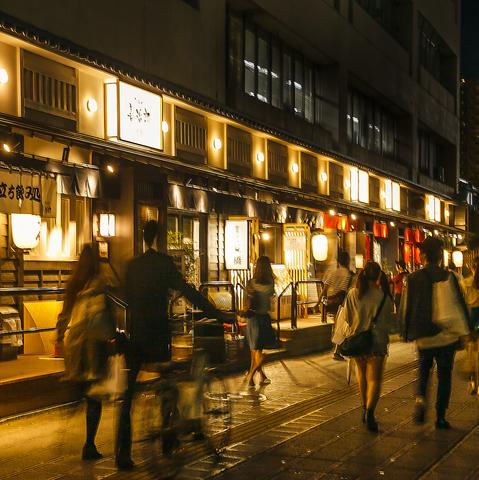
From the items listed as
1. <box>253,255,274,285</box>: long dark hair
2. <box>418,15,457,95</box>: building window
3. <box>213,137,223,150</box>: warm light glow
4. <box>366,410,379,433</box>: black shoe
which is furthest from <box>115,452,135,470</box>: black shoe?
<box>418,15,457,95</box>: building window

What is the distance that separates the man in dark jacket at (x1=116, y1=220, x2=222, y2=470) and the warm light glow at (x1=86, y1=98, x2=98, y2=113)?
23.6 feet

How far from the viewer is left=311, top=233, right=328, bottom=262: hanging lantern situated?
2528 centimetres

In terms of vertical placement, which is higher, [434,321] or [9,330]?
[434,321]

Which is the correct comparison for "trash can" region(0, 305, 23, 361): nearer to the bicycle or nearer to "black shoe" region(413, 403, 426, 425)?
the bicycle

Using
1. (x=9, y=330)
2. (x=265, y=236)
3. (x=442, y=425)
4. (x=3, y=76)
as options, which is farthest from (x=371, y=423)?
(x=265, y=236)

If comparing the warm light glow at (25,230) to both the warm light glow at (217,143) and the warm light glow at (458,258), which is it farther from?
the warm light glow at (458,258)

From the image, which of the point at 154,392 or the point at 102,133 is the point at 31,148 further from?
the point at 154,392

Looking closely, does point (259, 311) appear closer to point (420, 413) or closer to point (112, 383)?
point (420, 413)

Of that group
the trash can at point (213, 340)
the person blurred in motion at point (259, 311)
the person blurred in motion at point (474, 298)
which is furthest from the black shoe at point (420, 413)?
A: the person blurred in motion at point (259, 311)

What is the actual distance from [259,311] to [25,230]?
154 inches

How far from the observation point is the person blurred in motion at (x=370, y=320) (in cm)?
1034

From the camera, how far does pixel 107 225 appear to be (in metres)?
16.2

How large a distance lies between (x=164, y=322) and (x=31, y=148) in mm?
6950

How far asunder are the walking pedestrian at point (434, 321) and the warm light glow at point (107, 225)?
7336 mm
